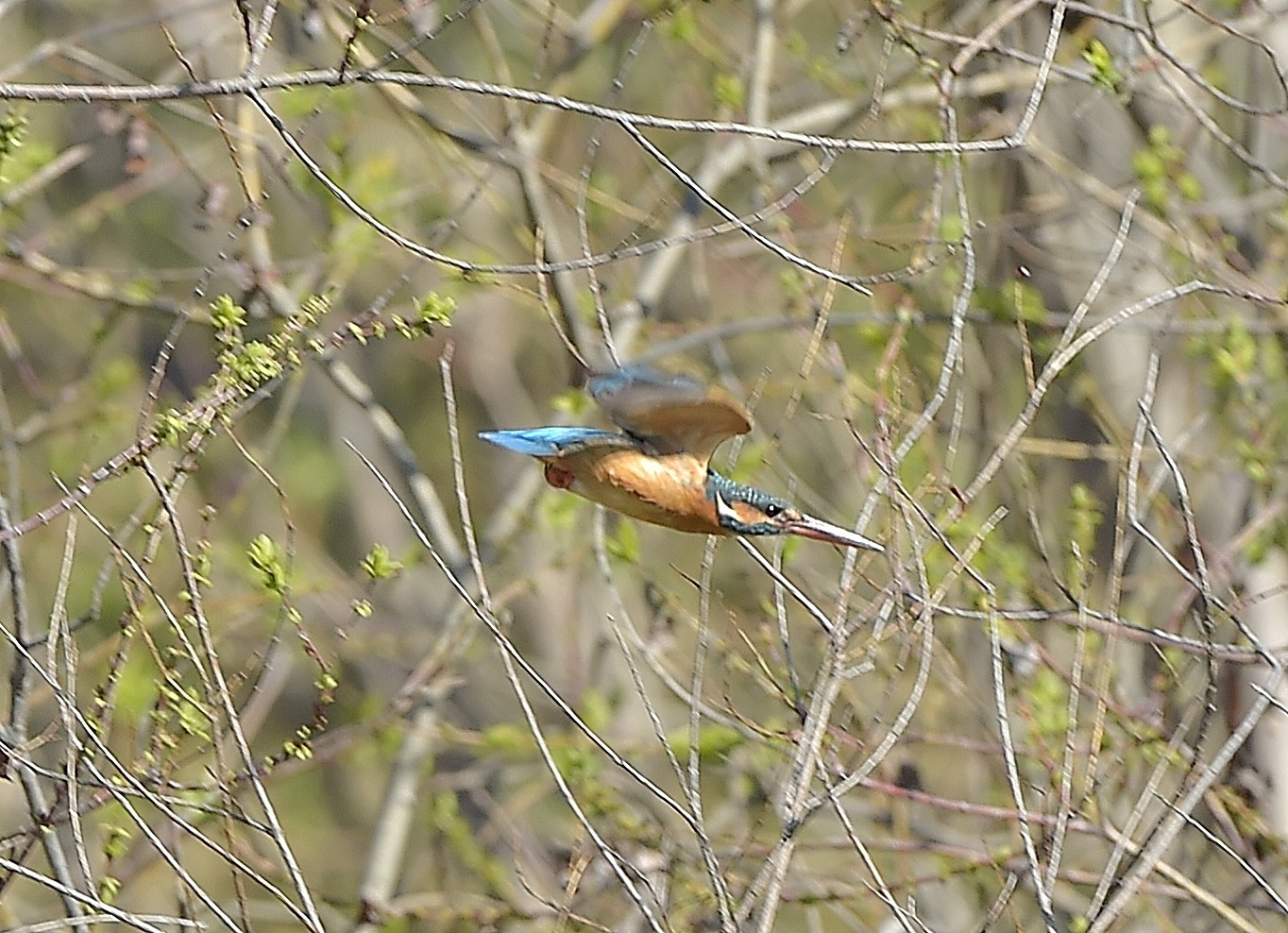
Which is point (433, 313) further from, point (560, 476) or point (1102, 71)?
point (1102, 71)

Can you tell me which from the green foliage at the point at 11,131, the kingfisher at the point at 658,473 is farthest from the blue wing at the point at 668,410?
the green foliage at the point at 11,131

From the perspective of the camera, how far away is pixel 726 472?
372cm

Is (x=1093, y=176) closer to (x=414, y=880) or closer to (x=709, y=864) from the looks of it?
(x=709, y=864)

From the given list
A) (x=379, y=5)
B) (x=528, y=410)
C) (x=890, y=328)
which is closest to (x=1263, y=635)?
(x=890, y=328)

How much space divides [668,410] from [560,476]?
0.99 ft

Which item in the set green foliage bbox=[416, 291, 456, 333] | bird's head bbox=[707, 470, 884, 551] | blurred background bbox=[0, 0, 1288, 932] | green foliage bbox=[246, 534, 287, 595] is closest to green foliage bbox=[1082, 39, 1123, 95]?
blurred background bbox=[0, 0, 1288, 932]

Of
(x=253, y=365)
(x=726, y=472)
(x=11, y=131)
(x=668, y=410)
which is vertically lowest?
(x=726, y=472)

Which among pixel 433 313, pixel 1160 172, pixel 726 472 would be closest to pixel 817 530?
pixel 726 472

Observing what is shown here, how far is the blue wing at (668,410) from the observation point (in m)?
2.65

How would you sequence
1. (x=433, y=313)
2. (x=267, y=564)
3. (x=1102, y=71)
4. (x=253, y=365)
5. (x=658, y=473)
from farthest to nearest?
(x=1102, y=71) < (x=658, y=473) < (x=267, y=564) < (x=433, y=313) < (x=253, y=365)

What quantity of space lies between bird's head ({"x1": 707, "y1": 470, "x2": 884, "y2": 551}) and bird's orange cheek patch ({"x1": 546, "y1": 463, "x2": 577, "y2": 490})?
23cm

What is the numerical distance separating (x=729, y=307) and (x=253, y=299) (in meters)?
3.93

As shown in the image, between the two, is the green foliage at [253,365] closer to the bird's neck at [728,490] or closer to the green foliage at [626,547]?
the bird's neck at [728,490]

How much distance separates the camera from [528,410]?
8.38 metres
